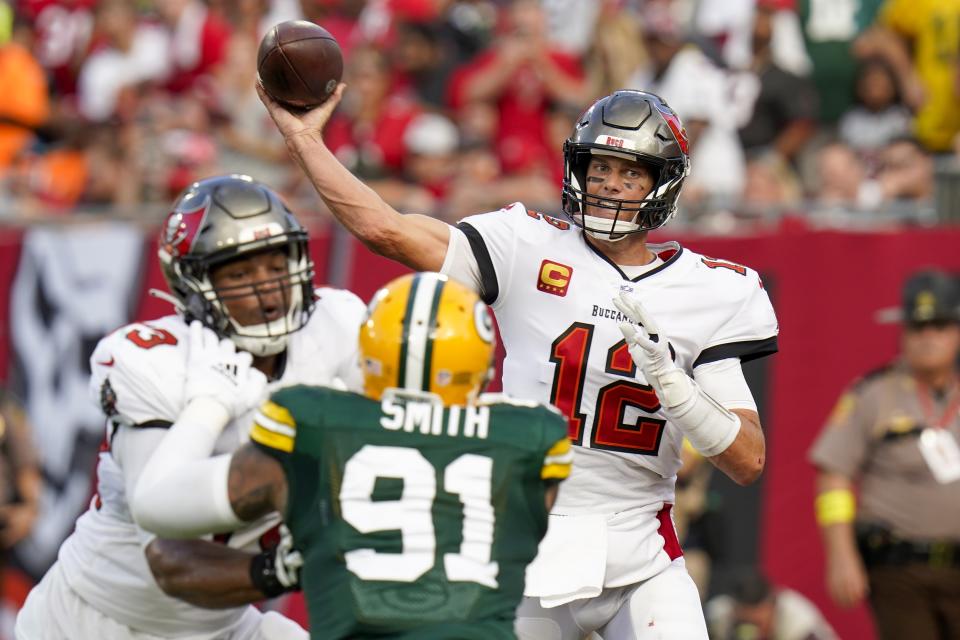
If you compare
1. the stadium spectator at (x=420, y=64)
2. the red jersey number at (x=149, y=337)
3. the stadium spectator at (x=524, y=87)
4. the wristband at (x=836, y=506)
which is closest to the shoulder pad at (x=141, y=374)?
the red jersey number at (x=149, y=337)

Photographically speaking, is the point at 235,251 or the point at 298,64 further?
the point at 298,64

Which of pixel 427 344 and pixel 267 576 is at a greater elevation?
pixel 427 344

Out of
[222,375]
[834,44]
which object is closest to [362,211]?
[222,375]

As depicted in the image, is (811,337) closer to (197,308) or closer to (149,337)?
(197,308)

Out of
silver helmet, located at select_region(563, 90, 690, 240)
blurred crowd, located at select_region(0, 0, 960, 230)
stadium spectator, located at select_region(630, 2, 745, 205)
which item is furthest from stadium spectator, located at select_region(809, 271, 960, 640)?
silver helmet, located at select_region(563, 90, 690, 240)

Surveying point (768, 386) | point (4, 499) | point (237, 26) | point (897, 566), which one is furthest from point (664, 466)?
point (237, 26)

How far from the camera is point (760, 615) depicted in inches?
324

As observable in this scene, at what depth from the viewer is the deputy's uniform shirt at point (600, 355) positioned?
4.89m

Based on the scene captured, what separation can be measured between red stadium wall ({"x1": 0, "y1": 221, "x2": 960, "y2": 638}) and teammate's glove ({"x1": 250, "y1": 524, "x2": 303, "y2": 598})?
194 inches

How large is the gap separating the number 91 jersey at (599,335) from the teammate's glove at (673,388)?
23cm

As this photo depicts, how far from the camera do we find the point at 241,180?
5000mm

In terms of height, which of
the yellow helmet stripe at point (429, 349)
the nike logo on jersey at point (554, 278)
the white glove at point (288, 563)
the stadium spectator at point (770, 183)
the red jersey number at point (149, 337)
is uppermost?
the stadium spectator at point (770, 183)

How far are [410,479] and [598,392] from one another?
1.28 metres

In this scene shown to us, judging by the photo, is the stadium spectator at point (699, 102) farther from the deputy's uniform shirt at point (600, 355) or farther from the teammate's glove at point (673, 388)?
the teammate's glove at point (673, 388)
